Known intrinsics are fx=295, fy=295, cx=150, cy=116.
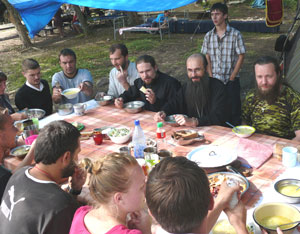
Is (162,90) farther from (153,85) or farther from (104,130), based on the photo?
(104,130)

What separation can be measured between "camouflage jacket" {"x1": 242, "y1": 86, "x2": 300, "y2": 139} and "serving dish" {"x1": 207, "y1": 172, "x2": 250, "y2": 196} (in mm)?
1246

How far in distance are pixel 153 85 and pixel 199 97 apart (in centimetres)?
85

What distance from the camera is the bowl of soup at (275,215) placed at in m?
1.69

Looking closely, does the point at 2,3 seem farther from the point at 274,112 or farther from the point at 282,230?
the point at 282,230

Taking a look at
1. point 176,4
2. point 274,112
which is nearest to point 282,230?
point 274,112

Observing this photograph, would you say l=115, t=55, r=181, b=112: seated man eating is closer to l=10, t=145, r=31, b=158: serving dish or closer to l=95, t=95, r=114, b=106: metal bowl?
l=95, t=95, r=114, b=106: metal bowl

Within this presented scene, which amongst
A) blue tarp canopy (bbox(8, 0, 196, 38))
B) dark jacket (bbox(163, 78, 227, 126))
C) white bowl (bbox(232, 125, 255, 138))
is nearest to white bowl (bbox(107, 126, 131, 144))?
dark jacket (bbox(163, 78, 227, 126))

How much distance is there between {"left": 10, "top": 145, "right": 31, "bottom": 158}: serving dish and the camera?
118 inches

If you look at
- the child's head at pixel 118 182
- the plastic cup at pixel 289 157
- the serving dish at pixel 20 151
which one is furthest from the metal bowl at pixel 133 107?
the child's head at pixel 118 182

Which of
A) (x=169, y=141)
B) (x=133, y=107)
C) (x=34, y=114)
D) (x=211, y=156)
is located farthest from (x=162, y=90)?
(x=211, y=156)

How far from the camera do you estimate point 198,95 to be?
3707 mm

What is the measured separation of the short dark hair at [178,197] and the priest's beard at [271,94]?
212 cm

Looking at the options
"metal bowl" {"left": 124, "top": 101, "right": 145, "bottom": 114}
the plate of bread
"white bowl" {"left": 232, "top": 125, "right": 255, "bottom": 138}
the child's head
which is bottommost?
the plate of bread

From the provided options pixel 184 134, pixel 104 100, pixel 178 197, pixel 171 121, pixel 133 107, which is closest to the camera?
pixel 178 197
